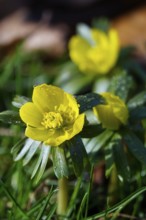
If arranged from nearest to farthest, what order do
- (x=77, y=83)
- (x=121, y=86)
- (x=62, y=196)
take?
(x=62, y=196)
(x=121, y=86)
(x=77, y=83)

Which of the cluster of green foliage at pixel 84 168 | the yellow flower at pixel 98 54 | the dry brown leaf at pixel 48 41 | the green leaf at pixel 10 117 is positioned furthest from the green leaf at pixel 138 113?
the dry brown leaf at pixel 48 41

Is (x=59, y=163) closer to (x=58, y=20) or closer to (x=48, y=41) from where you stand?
(x=48, y=41)

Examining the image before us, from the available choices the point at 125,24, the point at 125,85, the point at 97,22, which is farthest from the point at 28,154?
the point at 125,24

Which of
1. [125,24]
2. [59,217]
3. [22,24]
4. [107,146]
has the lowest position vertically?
[59,217]

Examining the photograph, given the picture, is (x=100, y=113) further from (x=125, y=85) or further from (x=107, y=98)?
(x=125, y=85)

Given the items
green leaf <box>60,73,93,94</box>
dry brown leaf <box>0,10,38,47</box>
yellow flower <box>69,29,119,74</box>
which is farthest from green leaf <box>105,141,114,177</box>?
dry brown leaf <box>0,10,38,47</box>

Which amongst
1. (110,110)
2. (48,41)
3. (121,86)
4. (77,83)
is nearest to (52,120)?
(110,110)
